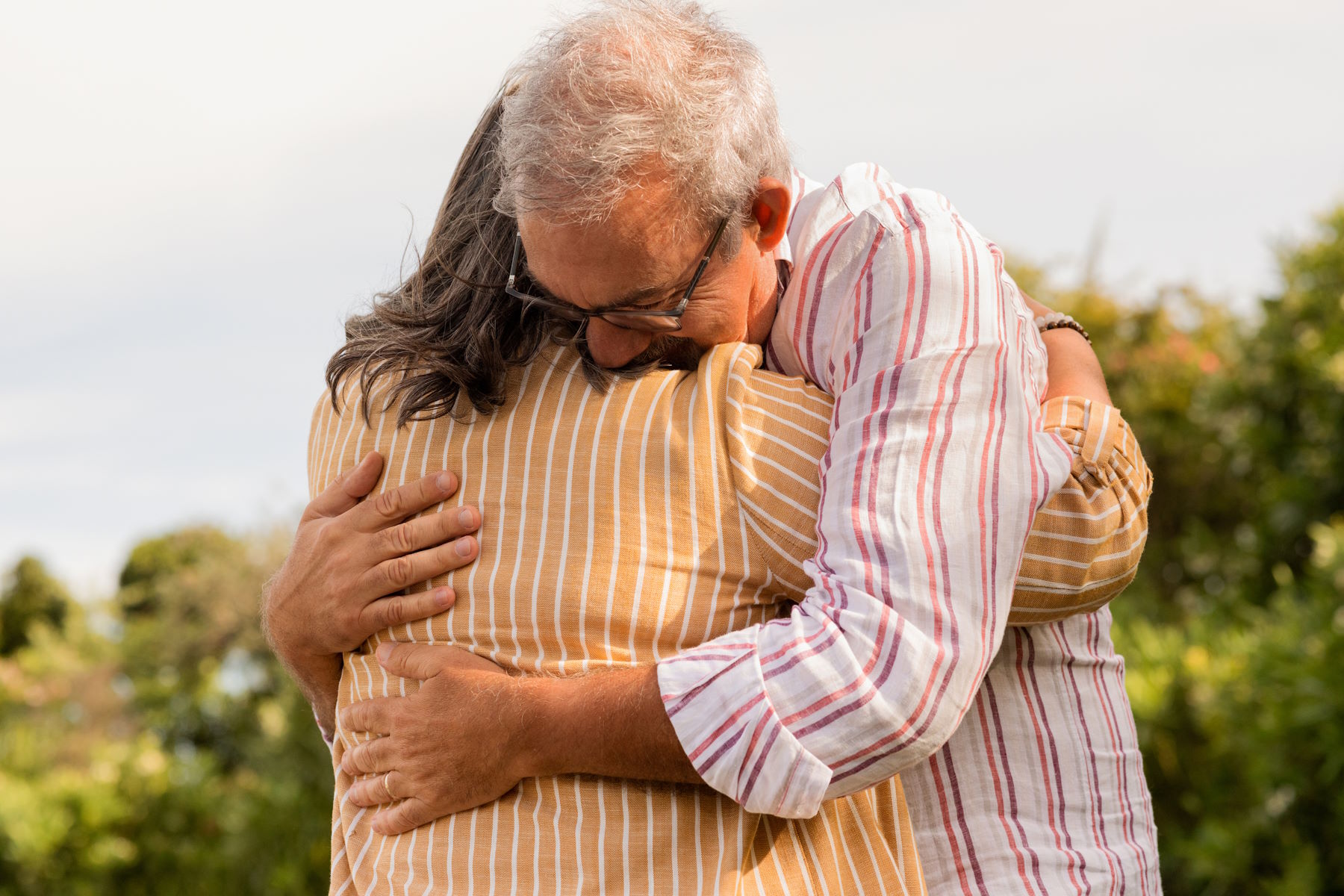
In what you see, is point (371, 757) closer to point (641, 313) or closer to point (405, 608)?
point (405, 608)

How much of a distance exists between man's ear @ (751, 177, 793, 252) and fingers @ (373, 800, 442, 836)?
1108mm

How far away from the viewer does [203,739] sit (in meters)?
11.3

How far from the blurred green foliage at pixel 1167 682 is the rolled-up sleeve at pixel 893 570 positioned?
3593mm

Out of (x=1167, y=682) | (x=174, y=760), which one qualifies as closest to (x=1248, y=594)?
(x=1167, y=682)

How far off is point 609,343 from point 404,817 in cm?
85

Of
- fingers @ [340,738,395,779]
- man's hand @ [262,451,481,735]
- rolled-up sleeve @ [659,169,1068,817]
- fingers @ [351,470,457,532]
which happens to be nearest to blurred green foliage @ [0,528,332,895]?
man's hand @ [262,451,481,735]

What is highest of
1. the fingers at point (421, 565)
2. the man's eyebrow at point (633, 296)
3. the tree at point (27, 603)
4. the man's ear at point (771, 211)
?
the man's ear at point (771, 211)

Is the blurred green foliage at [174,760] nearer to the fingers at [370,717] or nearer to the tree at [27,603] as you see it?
the fingers at [370,717]

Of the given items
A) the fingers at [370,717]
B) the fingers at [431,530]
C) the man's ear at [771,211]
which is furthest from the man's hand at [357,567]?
the man's ear at [771,211]

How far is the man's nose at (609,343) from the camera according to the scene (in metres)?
2.05

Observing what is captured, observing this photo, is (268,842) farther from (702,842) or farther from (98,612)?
(98,612)

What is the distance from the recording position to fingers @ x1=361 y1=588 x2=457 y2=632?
2002 mm

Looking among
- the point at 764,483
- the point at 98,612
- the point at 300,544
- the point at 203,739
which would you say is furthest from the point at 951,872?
the point at 98,612

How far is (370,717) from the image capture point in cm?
208
